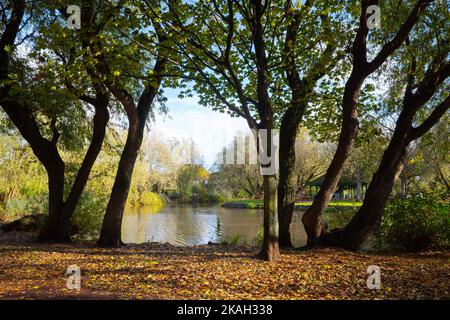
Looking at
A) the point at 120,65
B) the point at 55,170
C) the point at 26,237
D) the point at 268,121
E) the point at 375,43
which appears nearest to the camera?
the point at 268,121

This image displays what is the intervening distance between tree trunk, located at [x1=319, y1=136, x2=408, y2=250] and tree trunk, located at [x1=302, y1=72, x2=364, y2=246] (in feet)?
2.01

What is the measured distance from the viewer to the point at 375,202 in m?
8.38

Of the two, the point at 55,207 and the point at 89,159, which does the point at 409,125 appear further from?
the point at 55,207

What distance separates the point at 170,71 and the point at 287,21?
2.96 meters

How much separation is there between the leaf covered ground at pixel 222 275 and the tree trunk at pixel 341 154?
2.12 feet

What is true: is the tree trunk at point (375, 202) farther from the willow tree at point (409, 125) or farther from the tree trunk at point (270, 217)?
the tree trunk at point (270, 217)

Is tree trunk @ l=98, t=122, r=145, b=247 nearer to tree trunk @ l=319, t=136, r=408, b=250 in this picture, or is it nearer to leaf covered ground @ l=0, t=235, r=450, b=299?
leaf covered ground @ l=0, t=235, r=450, b=299

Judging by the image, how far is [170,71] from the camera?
877cm

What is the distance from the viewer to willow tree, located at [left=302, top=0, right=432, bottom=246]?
24.0 feet

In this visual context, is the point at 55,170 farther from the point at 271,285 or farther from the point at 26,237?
the point at 271,285

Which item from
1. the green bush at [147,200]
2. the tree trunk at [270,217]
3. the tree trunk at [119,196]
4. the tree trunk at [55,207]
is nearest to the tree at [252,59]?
the tree trunk at [270,217]

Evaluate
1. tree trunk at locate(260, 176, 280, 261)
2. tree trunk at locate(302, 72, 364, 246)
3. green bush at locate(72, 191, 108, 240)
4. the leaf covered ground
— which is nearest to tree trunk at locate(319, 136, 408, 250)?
the leaf covered ground

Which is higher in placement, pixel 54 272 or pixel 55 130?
pixel 55 130
